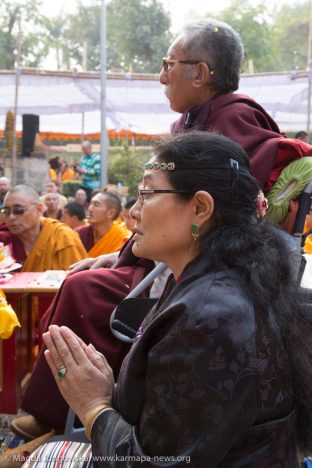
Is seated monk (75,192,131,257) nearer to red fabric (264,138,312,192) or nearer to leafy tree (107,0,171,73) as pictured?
red fabric (264,138,312,192)

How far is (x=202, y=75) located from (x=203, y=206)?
128cm

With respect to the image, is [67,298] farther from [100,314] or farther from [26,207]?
[26,207]

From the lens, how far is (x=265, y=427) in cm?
136

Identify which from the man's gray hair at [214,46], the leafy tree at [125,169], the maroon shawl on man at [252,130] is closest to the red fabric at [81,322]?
the maroon shawl on man at [252,130]

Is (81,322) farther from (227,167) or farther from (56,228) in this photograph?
(56,228)

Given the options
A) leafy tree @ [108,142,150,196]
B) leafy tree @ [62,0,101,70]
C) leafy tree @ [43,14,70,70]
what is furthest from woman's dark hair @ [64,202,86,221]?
leafy tree @ [62,0,101,70]

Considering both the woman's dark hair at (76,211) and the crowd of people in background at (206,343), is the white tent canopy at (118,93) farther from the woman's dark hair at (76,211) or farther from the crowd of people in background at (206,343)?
the crowd of people in background at (206,343)

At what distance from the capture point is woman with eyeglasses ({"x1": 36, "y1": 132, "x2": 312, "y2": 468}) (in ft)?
4.17

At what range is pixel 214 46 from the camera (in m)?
2.59

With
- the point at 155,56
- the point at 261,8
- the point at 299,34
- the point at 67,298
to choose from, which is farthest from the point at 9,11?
the point at 67,298

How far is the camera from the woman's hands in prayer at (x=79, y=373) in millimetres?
1519

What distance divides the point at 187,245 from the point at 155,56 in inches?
1101

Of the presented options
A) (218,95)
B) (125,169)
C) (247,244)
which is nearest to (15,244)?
(218,95)

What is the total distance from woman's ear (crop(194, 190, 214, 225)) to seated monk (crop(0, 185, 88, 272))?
10.0 ft
